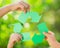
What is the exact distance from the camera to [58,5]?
1.34 metres

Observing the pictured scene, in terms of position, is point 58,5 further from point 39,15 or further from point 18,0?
point 18,0

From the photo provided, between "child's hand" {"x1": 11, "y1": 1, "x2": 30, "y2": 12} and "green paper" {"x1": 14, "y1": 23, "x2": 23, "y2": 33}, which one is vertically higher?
"child's hand" {"x1": 11, "y1": 1, "x2": 30, "y2": 12}

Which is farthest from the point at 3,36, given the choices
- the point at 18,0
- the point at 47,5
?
the point at 47,5

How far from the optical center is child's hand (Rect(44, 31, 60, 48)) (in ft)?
4.35

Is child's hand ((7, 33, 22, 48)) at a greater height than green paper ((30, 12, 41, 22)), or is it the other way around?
green paper ((30, 12, 41, 22))

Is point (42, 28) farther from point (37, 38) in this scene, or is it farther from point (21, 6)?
point (21, 6)

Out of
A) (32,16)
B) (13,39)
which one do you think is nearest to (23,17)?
(32,16)

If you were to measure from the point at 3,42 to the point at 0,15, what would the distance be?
20cm

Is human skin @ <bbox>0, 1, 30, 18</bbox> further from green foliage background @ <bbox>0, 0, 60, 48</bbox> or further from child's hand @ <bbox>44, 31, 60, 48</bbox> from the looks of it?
child's hand @ <bbox>44, 31, 60, 48</bbox>

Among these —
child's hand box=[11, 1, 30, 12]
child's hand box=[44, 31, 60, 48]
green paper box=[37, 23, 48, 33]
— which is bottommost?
child's hand box=[44, 31, 60, 48]

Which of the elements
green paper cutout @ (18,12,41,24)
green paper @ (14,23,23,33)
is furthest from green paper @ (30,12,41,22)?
green paper @ (14,23,23,33)

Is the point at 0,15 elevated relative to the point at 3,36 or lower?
elevated

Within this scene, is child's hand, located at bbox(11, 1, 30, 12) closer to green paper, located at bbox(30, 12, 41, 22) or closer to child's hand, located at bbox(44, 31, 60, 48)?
green paper, located at bbox(30, 12, 41, 22)

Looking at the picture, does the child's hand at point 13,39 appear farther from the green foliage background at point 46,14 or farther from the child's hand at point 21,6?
the child's hand at point 21,6
